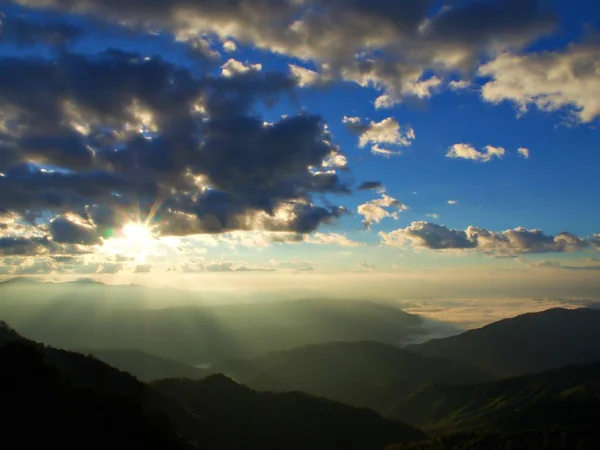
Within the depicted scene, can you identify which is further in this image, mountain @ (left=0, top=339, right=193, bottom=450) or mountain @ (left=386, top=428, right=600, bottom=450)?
mountain @ (left=386, top=428, right=600, bottom=450)

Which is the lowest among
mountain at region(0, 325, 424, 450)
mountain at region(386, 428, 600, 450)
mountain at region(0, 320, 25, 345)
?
mountain at region(386, 428, 600, 450)

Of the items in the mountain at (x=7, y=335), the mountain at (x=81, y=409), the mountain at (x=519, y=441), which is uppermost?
the mountain at (x=7, y=335)

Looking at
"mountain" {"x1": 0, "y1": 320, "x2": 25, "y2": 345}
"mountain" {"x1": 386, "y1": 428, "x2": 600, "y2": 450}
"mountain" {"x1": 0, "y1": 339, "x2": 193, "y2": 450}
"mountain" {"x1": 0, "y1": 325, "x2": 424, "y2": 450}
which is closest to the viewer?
"mountain" {"x1": 0, "y1": 339, "x2": 193, "y2": 450}

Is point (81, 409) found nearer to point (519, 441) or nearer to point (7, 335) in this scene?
point (7, 335)

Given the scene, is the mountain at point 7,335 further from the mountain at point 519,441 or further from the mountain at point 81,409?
the mountain at point 519,441

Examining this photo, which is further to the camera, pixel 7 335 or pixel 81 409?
pixel 7 335

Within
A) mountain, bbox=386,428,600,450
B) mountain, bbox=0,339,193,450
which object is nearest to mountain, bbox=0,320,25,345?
mountain, bbox=0,339,193,450

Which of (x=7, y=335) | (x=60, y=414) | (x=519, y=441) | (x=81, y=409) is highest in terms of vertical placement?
(x=7, y=335)

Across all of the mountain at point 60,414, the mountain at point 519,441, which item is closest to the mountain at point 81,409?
the mountain at point 60,414

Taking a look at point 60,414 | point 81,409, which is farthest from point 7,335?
point 60,414

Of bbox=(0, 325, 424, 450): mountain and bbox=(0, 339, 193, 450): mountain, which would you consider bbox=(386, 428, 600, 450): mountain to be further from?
bbox=(0, 339, 193, 450): mountain

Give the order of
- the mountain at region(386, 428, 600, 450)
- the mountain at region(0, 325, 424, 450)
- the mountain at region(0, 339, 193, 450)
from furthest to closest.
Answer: the mountain at region(386, 428, 600, 450)
the mountain at region(0, 325, 424, 450)
the mountain at region(0, 339, 193, 450)

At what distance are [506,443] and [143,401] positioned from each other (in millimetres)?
138932

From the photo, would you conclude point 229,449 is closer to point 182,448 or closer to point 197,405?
point 197,405
